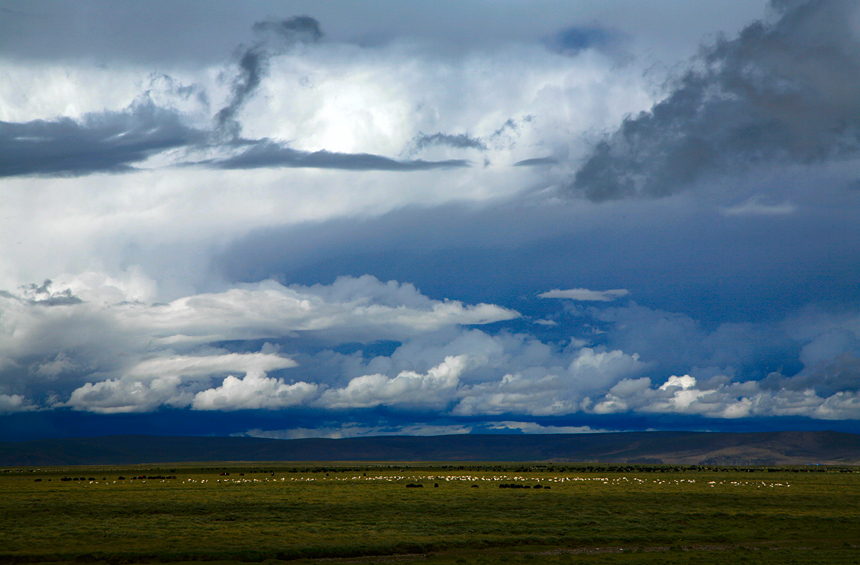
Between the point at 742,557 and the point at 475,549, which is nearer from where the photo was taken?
the point at 742,557

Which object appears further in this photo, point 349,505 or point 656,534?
point 349,505

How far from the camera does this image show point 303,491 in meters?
88.4

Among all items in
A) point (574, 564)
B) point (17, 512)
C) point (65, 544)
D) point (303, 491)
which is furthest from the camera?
point (303, 491)

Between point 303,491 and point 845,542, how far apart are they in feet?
187

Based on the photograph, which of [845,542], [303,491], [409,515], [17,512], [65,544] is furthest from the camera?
[303,491]

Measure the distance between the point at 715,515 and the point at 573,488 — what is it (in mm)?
31016

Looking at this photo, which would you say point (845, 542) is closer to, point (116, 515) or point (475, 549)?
point (475, 549)

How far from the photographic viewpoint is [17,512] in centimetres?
6438

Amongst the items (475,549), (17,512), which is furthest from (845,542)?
(17,512)

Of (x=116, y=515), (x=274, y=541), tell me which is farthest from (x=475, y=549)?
(x=116, y=515)

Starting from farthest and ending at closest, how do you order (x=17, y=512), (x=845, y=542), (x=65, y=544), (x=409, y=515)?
(x=17, y=512) < (x=409, y=515) < (x=845, y=542) < (x=65, y=544)

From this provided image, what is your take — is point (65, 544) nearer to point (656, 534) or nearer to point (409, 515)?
point (409, 515)

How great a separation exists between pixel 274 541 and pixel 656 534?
24.6m

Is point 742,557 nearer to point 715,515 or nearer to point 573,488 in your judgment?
point 715,515
